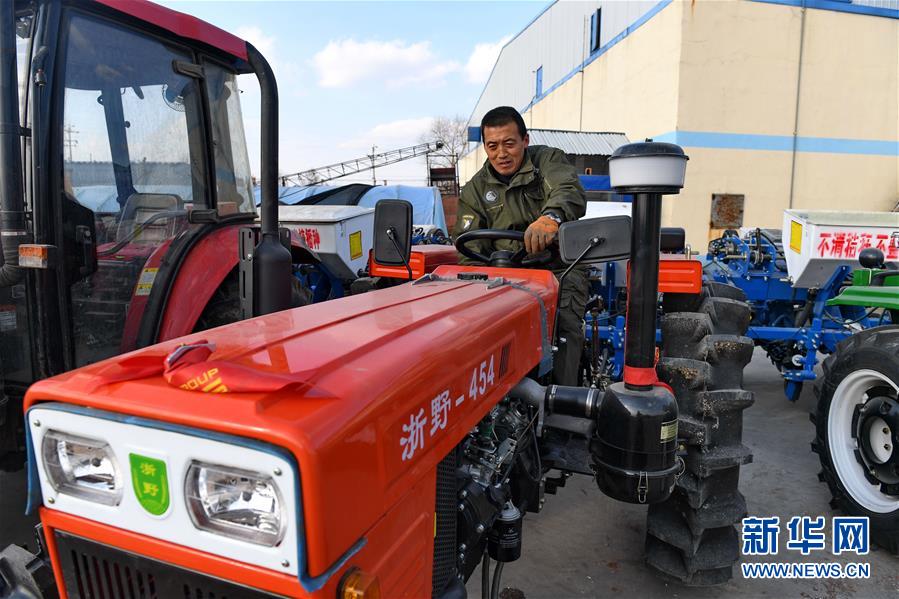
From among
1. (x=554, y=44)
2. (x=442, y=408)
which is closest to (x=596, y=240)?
(x=442, y=408)

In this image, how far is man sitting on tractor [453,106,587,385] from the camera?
2510 mm

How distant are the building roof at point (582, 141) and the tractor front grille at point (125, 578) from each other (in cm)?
1451

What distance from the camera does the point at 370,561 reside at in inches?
38.2

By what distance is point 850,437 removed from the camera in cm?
298

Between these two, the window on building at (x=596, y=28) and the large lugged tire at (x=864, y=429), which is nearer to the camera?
the large lugged tire at (x=864, y=429)

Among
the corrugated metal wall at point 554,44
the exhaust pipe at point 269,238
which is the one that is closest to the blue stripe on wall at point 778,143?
the corrugated metal wall at point 554,44

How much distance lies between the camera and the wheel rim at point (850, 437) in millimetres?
2834

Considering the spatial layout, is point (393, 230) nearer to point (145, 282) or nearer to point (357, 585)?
point (145, 282)

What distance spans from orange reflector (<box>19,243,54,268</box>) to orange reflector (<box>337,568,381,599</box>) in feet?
5.89

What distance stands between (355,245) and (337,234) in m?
0.36

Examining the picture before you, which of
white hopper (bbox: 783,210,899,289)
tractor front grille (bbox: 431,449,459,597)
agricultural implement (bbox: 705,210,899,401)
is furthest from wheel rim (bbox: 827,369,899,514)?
tractor front grille (bbox: 431,449,459,597)

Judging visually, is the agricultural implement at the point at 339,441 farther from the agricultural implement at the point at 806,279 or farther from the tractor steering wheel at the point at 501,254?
the agricultural implement at the point at 806,279

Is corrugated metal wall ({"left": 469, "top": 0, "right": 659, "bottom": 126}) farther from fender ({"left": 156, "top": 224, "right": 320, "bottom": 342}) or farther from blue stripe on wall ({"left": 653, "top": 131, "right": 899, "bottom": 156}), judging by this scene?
fender ({"left": 156, "top": 224, "right": 320, "bottom": 342})

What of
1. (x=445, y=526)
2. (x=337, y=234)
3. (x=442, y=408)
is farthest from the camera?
(x=337, y=234)
